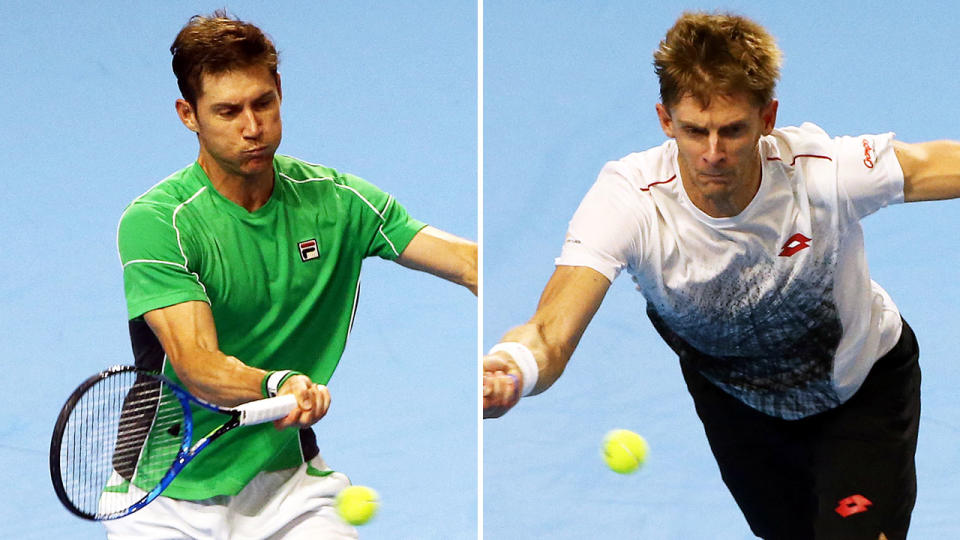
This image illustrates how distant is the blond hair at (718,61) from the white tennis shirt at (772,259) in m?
0.17

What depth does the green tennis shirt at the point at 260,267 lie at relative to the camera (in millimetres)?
4359

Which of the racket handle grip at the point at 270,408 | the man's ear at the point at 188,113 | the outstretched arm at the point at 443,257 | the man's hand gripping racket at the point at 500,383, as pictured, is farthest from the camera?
the outstretched arm at the point at 443,257

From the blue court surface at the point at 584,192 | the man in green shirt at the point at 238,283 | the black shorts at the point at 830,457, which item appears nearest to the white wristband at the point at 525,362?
the man in green shirt at the point at 238,283

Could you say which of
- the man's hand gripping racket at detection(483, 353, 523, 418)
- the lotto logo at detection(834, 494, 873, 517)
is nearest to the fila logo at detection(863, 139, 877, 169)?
the lotto logo at detection(834, 494, 873, 517)

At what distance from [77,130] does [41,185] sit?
0.83 ft

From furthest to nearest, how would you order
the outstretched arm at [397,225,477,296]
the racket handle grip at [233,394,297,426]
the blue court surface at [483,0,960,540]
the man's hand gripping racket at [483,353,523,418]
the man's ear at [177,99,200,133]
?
the blue court surface at [483,0,960,540]
the outstretched arm at [397,225,477,296]
the man's ear at [177,99,200,133]
the racket handle grip at [233,394,297,426]
the man's hand gripping racket at [483,353,523,418]

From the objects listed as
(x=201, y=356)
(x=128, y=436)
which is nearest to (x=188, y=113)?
(x=201, y=356)

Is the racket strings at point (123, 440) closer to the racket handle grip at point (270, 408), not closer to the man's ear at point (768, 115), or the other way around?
the racket handle grip at point (270, 408)

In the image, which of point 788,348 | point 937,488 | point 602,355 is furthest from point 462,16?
point 788,348

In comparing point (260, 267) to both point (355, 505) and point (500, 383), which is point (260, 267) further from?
point (500, 383)

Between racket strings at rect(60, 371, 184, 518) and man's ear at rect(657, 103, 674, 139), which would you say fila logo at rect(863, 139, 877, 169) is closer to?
man's ear at rect(657, 103, 674, 139)

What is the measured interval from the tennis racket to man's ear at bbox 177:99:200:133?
640 mm

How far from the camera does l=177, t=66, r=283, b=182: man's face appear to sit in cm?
443

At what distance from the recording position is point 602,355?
6297mm
